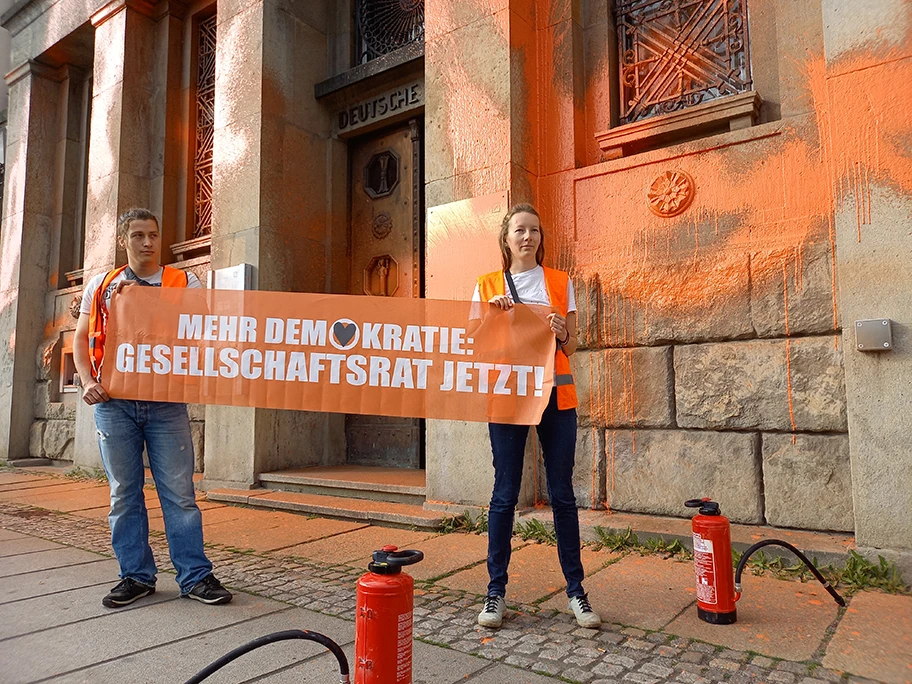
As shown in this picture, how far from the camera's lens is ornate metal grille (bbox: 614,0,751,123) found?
16.5 ft

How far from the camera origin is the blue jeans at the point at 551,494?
3178 mm

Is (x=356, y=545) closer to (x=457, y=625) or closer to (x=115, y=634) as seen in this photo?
(x=457, y=625)

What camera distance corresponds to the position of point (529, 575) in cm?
393

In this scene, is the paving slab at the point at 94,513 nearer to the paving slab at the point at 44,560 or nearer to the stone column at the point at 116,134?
the paving slab at the point at 44,560

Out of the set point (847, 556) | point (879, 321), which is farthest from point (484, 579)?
point (879, 321)

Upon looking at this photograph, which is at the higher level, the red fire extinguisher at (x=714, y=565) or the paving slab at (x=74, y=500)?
the red fire extinguisher at (x=714, y=565)

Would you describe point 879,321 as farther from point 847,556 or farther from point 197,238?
point 197,238

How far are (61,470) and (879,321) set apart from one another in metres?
10.3

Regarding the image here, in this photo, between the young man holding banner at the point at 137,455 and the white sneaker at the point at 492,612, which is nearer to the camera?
the white sneaker at the point at 492,612

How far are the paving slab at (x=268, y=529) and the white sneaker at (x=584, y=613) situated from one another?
250 centimetres

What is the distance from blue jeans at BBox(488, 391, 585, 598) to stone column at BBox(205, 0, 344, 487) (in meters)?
4.39

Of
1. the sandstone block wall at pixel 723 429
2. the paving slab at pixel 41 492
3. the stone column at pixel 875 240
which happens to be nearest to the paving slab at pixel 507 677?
the stone column at pixel 875 240

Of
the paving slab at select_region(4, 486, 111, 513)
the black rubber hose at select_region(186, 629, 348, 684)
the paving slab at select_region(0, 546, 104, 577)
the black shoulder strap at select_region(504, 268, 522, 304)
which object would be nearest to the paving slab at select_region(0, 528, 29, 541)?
the paving slab at select_region(0, 546, 104, 577)

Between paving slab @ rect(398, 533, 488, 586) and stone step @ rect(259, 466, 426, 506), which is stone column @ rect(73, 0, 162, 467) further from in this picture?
paving slab @ rect(398, 533, 488, 586)
